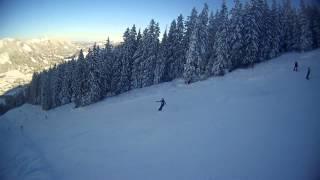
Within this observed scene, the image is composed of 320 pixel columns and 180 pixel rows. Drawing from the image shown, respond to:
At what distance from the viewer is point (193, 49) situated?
41844 mm

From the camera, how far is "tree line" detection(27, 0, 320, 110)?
39722 mm

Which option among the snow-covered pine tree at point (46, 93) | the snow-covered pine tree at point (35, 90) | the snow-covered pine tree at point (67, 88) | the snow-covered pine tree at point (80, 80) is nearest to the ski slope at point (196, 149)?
the snow-covered pine tree at point (80, 80)

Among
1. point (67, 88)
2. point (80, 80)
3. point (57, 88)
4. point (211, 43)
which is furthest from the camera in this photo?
point (57, 88)

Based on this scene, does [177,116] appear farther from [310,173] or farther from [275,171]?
[310,173]

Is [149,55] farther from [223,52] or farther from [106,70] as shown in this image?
[223,52]

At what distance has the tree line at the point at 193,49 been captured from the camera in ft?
130

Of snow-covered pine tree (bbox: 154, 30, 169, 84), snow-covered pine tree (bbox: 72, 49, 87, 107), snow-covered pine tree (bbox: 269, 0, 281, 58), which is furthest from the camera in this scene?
snow-covered pine tree (bbox: 72, 49, 87, 107)

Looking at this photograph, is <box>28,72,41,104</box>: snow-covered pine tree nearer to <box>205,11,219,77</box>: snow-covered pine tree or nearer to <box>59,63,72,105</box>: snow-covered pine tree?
<box>59,63,72,105</box>: snow-covered pine tree

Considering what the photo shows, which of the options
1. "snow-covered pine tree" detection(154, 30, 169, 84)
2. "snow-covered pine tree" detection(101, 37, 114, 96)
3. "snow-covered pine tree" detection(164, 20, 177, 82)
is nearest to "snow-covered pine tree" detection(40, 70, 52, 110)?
"snow-covered pine tree" detection(101, 37, 114, 96)

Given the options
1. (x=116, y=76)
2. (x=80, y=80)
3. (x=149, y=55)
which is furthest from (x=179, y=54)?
(x=80, y=80)

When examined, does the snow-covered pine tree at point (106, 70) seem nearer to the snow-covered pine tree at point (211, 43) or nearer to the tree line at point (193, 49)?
the tree line at point (193, 49)

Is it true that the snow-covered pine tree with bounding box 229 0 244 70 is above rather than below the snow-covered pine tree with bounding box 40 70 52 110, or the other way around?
above

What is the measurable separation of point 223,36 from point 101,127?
1119 inches

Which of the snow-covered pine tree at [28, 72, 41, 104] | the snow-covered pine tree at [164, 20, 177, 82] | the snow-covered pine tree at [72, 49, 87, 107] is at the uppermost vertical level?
the snow-covered pine tree at [164, 20, 177, 82]
